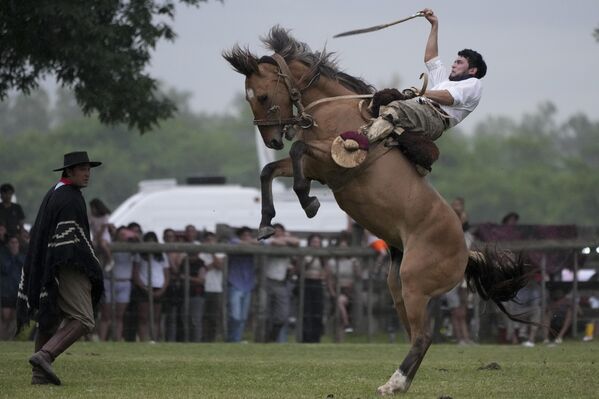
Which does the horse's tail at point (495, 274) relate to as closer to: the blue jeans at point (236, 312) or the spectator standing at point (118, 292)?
the blue jeans at point (236, 312)

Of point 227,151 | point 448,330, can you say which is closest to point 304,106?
point 448,330

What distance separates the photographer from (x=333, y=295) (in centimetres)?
2172

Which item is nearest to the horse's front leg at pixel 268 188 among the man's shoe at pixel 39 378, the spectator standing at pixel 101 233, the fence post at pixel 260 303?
the man's shoe at pixel 39 378

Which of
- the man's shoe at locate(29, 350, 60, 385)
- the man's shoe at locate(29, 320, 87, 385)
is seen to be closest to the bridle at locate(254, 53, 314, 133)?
the man's shoe at locate(29, 320, 87, 385)

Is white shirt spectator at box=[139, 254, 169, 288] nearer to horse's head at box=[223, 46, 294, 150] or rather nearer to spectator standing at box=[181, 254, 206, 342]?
spectator standing at box=[181, 254, 206, 342]

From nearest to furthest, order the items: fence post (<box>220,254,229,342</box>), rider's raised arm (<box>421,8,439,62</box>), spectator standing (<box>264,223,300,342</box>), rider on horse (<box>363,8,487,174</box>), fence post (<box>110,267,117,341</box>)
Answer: rider on horse (<box>363,8,487,174</box>) < rider's raised arm (<box>421,8,439,62</box>) < fence post (<box>110,267,117,341</box>) < fence post (<box>220,254,229,342</box>) < spectator standing (<box>264,223,300,342</box>)

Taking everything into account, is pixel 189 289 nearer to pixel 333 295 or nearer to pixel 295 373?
pixel 333 295

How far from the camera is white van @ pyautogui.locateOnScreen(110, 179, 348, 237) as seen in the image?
28641 millimetres

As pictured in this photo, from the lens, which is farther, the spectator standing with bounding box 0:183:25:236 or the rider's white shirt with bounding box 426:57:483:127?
the spectator standing with bounding box 0:183:25:236

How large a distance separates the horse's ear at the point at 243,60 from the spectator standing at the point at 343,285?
30.5ft

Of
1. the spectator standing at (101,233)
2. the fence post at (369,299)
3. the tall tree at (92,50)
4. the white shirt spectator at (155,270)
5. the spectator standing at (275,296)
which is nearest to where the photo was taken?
the tall tree at (92,50)

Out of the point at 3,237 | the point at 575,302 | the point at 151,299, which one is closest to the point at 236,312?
the point at 151,299

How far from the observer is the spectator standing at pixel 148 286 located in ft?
66.8

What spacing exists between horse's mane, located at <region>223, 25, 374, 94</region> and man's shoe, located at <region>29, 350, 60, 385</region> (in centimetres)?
327
